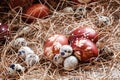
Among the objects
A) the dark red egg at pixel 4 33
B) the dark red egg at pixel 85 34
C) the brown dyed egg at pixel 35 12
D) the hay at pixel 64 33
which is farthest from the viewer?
the brown dyed egg at pixel 35 12

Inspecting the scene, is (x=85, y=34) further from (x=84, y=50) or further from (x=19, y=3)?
(x=19, y=3)

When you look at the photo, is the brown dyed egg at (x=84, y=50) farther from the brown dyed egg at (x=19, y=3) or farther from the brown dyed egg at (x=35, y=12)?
the brown dyed egg at (x=19, y=3)

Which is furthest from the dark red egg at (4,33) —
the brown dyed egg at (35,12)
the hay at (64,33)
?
the brown dyed egg at (35,12)

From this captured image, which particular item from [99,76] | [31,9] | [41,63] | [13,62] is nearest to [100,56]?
[99,76]

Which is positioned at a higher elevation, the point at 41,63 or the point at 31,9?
the point at 31,9

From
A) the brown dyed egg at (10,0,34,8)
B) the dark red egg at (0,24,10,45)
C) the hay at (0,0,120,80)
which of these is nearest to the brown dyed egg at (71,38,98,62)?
the hay at (0,0,120,80)

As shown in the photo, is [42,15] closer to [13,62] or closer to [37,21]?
[37,21]
